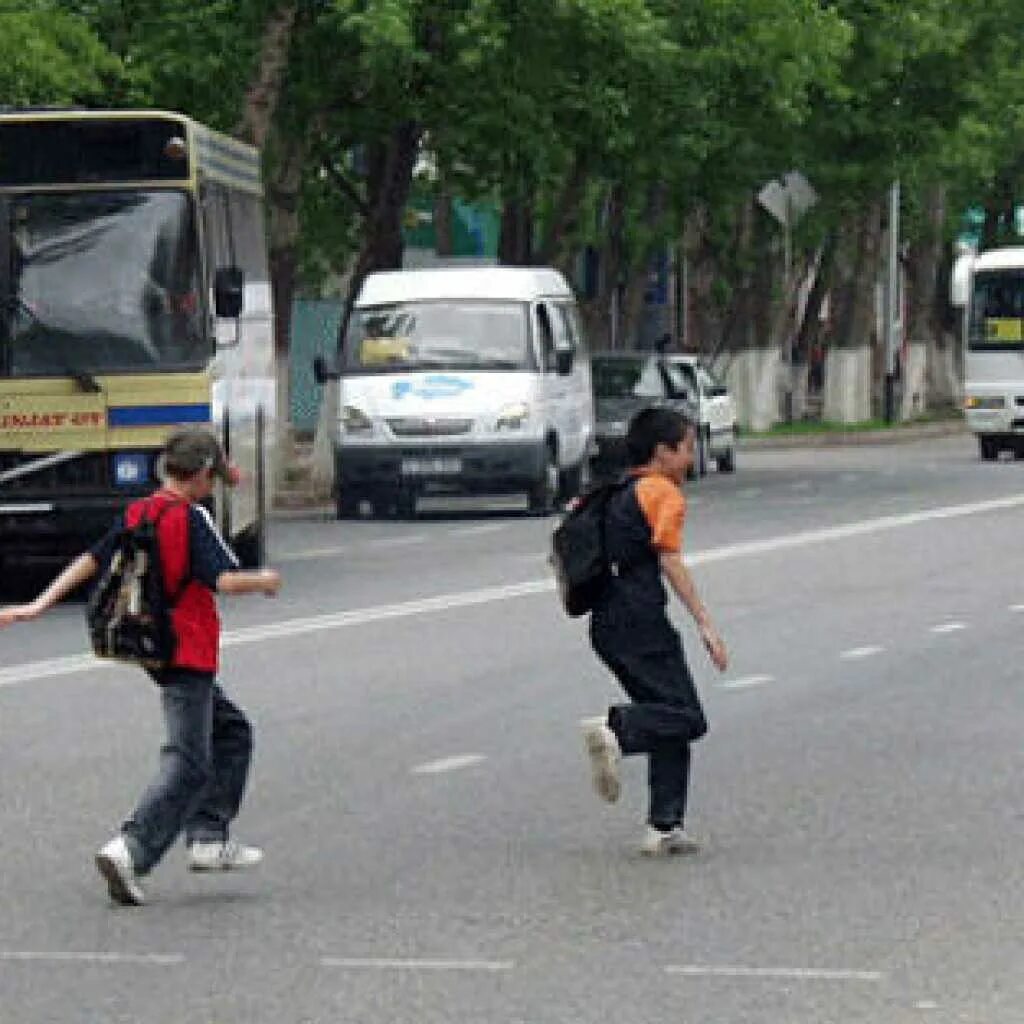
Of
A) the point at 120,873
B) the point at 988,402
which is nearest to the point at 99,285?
the point at 120,873

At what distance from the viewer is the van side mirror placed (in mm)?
35656

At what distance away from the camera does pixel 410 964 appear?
9656 mm

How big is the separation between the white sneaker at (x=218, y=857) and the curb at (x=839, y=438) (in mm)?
46965

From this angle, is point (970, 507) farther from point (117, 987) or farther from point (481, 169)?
point (117, 987)

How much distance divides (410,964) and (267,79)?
28075mm

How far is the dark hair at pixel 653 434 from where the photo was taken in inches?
470

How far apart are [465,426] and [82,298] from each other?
1126 centimetres

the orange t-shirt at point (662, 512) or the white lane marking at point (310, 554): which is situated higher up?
the orange t-shirt at point (662, 512)

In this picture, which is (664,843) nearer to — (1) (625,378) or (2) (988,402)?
(1) (625,378)

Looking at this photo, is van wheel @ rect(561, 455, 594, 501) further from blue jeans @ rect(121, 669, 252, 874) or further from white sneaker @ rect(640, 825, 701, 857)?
blue jeans @ rect(121, 669, 252, 874)

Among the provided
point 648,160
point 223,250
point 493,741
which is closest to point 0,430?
point 223,250

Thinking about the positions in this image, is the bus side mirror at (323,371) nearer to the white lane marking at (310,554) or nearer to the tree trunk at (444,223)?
the white lane marking at (310,554)

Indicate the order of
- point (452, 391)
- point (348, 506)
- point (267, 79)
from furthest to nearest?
1. point (267, 79)
2. point (348, 506)
3. point (452, 391)

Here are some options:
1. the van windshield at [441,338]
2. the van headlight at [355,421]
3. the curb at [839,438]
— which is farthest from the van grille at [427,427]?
the curb at [839,438]
